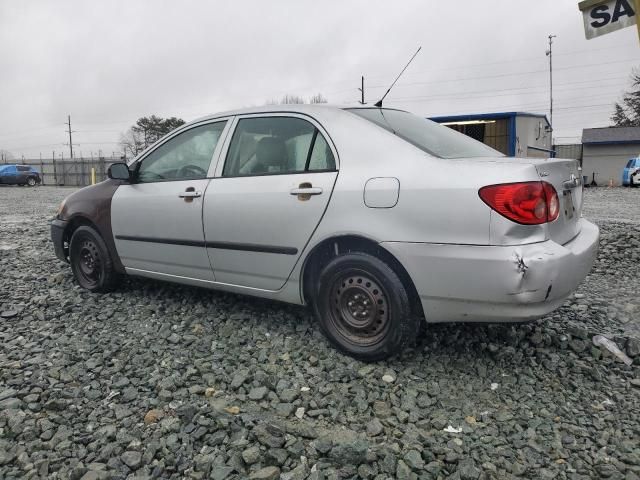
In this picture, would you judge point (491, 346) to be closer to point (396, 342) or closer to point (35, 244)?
point (396, 342)

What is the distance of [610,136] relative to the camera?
3167 cm

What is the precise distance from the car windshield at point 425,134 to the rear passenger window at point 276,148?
354mm

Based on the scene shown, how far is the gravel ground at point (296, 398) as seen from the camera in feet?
7.18

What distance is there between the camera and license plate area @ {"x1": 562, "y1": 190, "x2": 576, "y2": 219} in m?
2.88

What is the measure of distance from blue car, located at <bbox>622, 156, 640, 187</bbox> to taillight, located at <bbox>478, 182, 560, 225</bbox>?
25.7m

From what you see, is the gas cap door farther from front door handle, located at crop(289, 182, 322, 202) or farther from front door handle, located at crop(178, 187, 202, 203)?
front door handle, located at crop(178, 187, 202, 203)

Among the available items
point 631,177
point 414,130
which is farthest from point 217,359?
point 631,177

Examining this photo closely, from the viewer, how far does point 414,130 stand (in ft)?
10.9

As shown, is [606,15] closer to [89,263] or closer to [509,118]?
[89,263]

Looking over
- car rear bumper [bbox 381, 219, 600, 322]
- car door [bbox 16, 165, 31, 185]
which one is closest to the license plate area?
car rear bumper [bbox 381, 219, 600, 322]

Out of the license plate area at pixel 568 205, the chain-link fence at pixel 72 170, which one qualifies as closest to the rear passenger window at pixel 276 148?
the license plate area at pixel 568 205

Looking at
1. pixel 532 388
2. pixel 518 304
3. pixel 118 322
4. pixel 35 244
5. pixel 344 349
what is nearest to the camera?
pixel 518 304

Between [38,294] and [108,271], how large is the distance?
0.73 metres

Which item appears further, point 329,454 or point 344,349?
point 344,349
